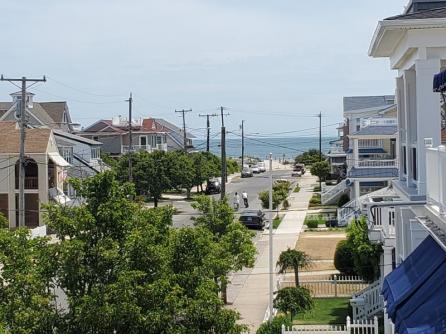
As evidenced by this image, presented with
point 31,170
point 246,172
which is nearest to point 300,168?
point 246,172

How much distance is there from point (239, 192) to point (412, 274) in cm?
6613

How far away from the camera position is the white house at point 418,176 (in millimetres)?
7742

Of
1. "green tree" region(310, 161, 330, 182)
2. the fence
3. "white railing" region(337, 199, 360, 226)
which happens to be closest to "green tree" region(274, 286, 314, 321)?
the fence

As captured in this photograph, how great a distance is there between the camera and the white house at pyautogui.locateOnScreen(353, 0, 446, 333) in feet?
Result: 25.4

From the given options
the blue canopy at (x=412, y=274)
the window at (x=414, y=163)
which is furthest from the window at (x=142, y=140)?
the blue canopy at (x=412, y=274)

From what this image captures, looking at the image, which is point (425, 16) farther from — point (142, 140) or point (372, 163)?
point (142, 140)

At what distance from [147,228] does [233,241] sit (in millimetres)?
10837

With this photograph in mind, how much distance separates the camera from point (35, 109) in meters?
66.9

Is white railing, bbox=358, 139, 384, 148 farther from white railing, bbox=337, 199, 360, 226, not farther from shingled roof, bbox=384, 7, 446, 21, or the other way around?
shingled roof, bbox=384, 7, 446, 21

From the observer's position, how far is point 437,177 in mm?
8625

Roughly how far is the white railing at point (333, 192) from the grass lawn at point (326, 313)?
3184cm

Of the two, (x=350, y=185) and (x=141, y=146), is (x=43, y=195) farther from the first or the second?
(x=141, y=146)

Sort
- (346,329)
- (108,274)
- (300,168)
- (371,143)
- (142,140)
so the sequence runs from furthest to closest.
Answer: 1. (300,168)
2. (142,140)
3. (371,143)
4. (346,329)
5. (108,274)

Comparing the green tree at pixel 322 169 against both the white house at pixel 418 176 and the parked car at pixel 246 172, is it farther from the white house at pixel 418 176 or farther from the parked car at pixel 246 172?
the white house at pixel 418 176
